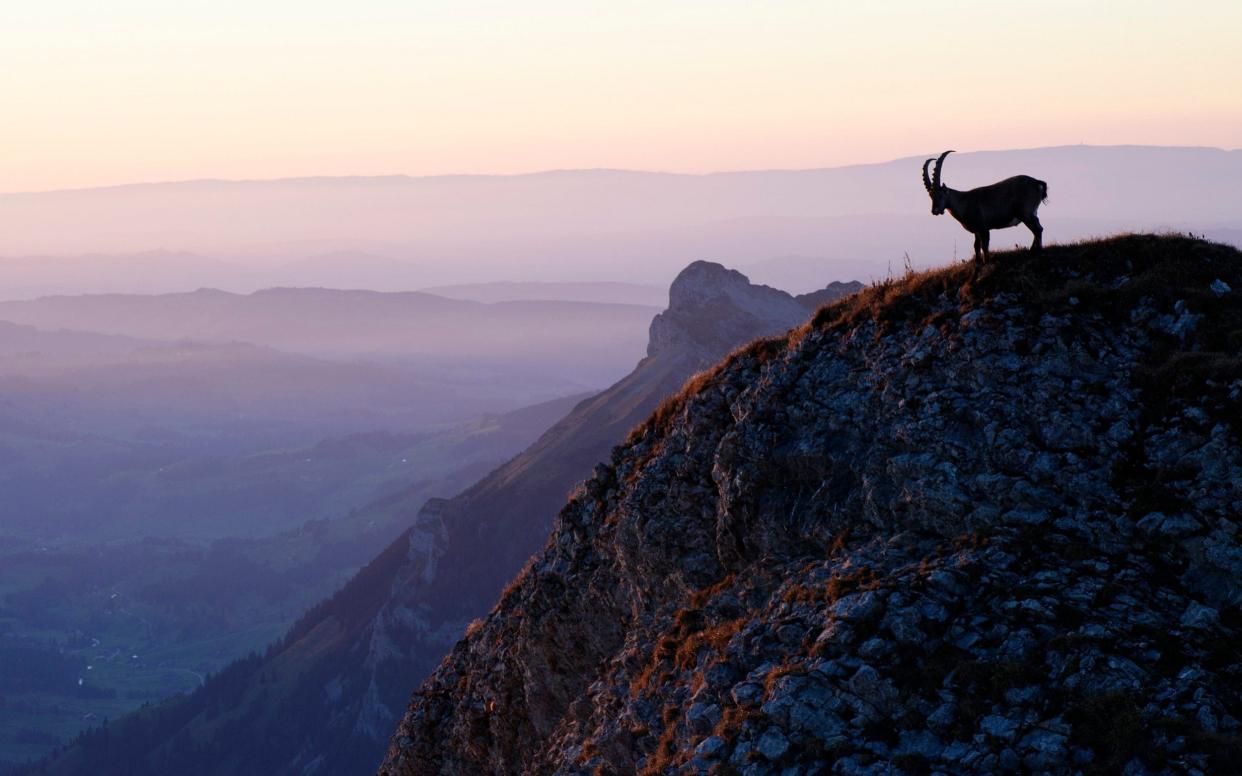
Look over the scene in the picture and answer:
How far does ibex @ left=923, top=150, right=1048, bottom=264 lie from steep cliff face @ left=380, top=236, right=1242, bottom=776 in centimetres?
91

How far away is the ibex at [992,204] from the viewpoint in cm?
2992

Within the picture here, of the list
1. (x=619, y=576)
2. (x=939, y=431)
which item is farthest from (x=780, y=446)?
(x=619, y=576)

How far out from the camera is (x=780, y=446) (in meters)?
30.8

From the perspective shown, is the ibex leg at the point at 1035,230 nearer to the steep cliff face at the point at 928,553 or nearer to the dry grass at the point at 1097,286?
the dry grass at the point at 1097,286

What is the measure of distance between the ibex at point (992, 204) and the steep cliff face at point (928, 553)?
0.91 metres

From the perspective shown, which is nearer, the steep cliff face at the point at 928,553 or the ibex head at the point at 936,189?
the steep cliff face at the point at 928,553

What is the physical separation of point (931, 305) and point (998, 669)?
39.0 feet

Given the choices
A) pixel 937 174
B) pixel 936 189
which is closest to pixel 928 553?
pixel 936 189

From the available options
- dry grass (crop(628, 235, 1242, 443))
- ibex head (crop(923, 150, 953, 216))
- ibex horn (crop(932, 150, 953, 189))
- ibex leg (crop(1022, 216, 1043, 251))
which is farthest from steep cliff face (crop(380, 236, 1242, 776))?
ibex horn (crop(932, 150, 953, 189))

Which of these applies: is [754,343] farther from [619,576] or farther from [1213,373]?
[1213,373]

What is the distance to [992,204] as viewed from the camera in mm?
30438

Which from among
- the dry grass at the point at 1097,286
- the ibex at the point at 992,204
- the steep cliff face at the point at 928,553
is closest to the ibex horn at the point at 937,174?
the ibex at the point at 992,204

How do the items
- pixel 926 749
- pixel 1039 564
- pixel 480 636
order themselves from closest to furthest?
pixel 926 749
pixel 1039 564
pixel 480 636

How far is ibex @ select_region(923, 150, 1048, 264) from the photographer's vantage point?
29922mm
